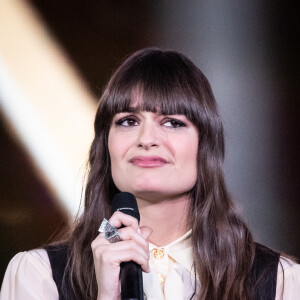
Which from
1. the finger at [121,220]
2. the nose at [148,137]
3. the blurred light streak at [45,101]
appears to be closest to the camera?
the finger at [121,220]

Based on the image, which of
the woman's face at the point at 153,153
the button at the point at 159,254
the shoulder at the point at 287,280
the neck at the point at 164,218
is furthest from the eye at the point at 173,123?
the shoulder at the point at 287,280

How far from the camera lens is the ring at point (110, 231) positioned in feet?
3.24

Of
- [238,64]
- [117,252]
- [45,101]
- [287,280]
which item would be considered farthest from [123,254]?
[238,64]

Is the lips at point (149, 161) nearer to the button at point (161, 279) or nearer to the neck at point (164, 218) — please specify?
the neck at point (164, 218)

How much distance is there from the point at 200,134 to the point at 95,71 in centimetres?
51

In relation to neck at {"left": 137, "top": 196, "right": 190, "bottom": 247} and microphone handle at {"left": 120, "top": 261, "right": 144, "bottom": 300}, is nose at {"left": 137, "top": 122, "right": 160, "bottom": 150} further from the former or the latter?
microphone handle at {"left": 120, "top": 261, "right": 144, "bottom": 300}

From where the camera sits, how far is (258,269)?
140cm

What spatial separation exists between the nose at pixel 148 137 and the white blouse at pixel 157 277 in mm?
247

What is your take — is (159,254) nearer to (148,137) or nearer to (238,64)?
(148,137)

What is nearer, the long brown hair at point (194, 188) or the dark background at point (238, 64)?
the long brown hair at point (194, 188)

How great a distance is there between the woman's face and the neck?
32 millimetres

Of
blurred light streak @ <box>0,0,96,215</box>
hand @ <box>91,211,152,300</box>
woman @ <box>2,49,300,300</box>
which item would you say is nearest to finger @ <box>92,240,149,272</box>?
hand @ <box>91,211,152,300</box>

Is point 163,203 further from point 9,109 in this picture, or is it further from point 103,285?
point 9,109

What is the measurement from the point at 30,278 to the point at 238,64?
34.7 inches
